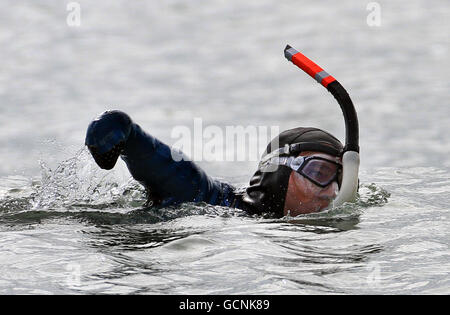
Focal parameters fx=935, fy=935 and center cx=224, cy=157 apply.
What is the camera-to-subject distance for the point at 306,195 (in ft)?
17.6

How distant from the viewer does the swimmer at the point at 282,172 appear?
17.0ft

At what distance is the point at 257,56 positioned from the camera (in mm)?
11594

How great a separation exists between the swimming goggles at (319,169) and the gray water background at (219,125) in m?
0.19

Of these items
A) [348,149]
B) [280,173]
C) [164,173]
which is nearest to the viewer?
[348,149]

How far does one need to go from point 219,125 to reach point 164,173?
13.2 feet

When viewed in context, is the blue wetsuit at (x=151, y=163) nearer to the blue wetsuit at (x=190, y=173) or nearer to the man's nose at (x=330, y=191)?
the blue wetsuit at (x=190, y=173)
